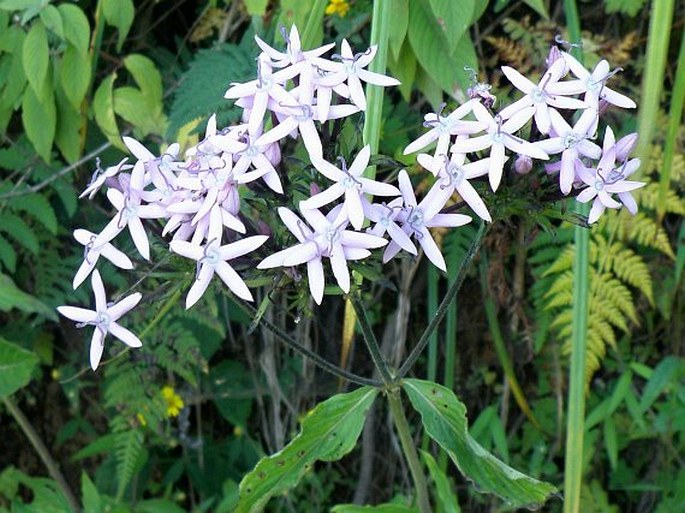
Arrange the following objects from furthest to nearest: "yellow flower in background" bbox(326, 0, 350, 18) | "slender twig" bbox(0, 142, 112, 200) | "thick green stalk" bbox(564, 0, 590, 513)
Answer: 1. "slender twig" bbox(0, 142, 112, 200)
2. "yellow flower in background" bbox(326, 0, 350, 18)
3. "thick green stalk" bbox(564, 0, 590, 513)

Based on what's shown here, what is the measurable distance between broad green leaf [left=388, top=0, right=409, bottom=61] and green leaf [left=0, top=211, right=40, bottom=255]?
853 millimetres

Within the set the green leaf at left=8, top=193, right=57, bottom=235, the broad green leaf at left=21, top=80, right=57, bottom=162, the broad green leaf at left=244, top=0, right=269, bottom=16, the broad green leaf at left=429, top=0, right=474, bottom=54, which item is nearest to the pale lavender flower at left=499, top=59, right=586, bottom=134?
the broad green leaf at left=429, top=0, right=474, bottom=54

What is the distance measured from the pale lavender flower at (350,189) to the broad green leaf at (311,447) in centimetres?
35

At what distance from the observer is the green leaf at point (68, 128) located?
177cm

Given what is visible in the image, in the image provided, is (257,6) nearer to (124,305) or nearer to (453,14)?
(453,14)

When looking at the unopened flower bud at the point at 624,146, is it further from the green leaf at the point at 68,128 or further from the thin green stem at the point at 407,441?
the green leaf at the point at 68,128

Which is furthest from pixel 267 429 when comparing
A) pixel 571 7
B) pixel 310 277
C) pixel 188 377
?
pixel 310 277

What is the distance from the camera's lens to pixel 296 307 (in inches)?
66.2

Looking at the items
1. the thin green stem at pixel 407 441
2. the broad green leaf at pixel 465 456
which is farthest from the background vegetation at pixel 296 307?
the broad green leaf at pixel 465 456

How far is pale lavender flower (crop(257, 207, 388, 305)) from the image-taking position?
0.90 meters

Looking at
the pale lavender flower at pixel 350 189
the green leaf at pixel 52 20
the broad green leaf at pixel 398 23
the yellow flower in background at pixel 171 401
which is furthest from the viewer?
the yellow flower in background at pixel 171 401

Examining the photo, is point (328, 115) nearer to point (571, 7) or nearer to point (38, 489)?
point (571, 7)

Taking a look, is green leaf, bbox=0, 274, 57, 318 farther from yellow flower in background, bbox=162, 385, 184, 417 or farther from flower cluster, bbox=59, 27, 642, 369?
flower cluster, bbox=59, 27, 642, 369

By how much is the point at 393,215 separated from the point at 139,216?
0.28 meters
